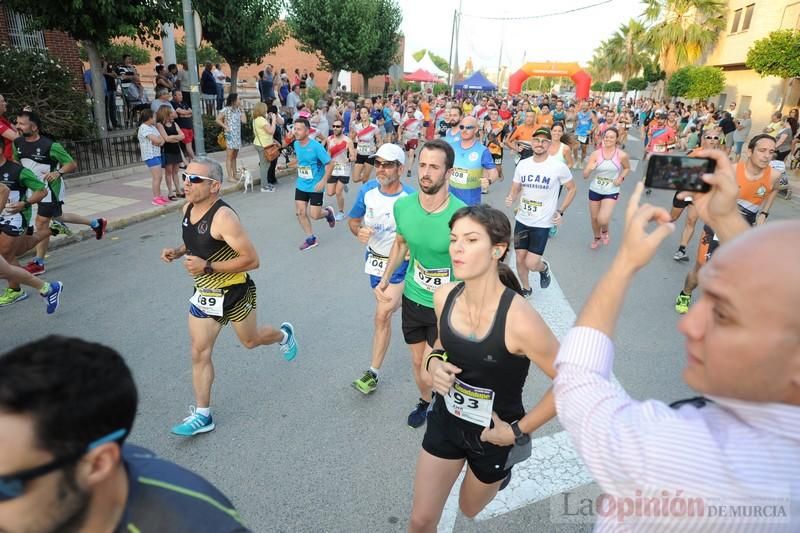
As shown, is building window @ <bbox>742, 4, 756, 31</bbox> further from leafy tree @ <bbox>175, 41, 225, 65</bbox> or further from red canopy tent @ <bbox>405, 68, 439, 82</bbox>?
leafy tree @ <bbox>175, 41, 225, 65</bbox>

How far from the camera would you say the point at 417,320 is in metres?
3.63

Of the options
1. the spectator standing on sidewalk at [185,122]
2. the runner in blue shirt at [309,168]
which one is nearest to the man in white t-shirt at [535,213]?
the runner in blue shirt at [309,168]

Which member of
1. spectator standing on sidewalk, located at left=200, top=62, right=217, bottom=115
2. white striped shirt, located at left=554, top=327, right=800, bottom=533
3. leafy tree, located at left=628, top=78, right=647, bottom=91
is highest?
leafy tree, located at left=628, top=78, right=647, bottom=91

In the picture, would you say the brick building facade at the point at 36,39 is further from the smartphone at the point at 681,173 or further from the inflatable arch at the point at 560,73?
the inflatable arch at the point at 560,73

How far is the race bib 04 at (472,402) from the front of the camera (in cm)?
232

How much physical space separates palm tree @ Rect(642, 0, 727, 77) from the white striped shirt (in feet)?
129

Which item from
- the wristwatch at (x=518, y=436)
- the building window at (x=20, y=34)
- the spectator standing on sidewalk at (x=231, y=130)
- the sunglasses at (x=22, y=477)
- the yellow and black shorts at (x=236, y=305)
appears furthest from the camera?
the building window at (x=20, y=34)

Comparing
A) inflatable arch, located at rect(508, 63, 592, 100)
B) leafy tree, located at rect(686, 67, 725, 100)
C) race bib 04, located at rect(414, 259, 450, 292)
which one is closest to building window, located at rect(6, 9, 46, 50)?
race bib 04, located at rect(414, 259, 450, 292)

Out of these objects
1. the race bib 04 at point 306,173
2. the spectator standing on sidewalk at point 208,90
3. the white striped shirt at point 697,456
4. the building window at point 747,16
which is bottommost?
the race bib 04 at point 306,173

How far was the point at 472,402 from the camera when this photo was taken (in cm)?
234

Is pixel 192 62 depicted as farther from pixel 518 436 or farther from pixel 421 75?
pixel 421 75

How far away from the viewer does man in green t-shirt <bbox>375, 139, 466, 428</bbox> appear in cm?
352

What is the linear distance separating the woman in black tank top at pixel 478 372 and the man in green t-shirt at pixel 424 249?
3.17ft

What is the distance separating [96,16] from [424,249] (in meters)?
11.2
